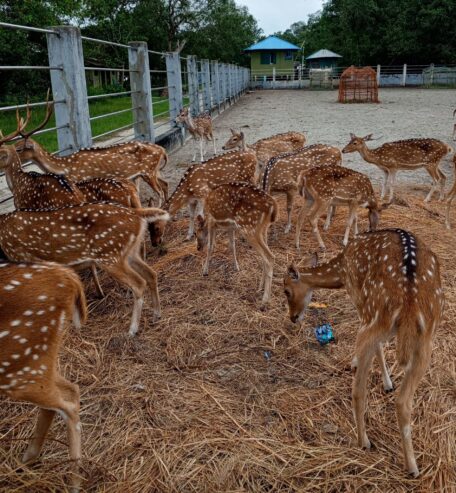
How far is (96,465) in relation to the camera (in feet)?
9.00

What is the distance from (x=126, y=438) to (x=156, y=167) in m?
4.59

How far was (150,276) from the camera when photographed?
4301 mm

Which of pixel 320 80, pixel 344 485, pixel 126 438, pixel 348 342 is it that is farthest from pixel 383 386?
Result: pixel 320 80

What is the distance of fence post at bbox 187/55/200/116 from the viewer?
1563 cm

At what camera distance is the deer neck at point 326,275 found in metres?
3.79

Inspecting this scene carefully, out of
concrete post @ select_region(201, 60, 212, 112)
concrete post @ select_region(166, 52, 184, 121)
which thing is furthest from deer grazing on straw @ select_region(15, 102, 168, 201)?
concrete post @ select_region(201, 60, 212, 112)

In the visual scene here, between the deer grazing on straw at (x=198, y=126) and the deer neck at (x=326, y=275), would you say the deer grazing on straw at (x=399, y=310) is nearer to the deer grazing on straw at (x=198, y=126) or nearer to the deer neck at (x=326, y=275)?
the deer neck at (x=326, y=275)

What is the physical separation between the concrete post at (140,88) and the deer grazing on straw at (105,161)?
120 inches

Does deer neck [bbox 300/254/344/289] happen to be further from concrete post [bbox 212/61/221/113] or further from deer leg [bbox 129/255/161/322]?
concrete post [bbox 212/61/221/113]

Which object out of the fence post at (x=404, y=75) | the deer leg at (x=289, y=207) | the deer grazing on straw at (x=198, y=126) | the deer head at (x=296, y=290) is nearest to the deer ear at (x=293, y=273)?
the deer head at (x=296, y=290)

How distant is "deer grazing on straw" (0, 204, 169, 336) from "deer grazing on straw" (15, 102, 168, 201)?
1.44 meters

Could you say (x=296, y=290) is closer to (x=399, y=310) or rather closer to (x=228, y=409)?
(x=228, y=409)

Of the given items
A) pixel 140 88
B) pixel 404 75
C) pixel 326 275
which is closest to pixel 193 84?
pixel 140 88

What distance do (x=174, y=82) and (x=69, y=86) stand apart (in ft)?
23.5
